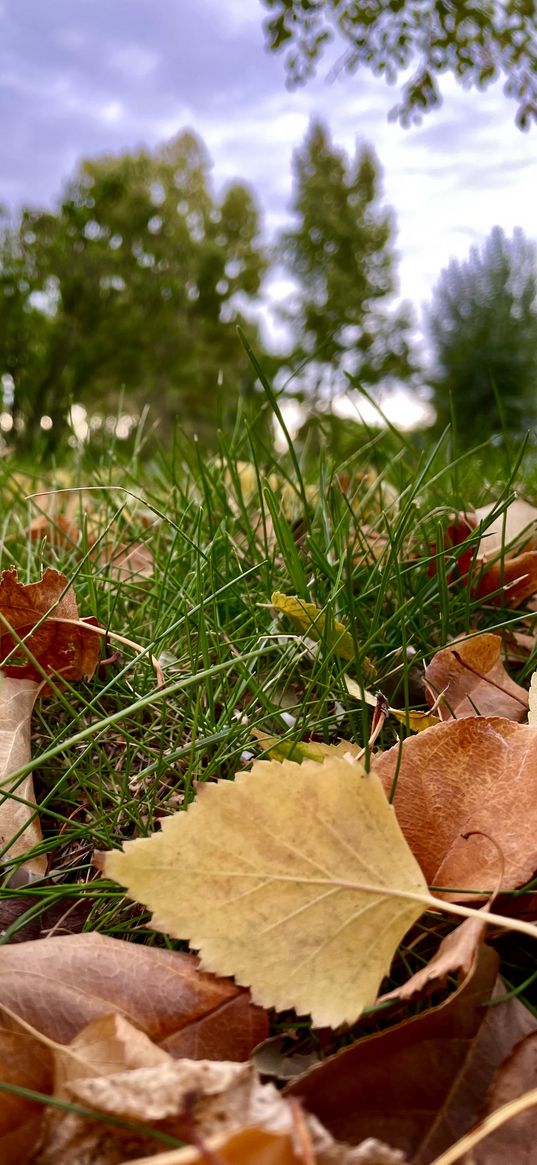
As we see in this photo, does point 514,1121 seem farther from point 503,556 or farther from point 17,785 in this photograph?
point 503,556

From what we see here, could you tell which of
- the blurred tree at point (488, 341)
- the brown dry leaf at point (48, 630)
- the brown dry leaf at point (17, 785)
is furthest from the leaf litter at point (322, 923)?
the blurred tree at point (488, 341)

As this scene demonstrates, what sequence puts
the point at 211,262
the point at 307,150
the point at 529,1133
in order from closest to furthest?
1. the point at 529,1133
2. the point at 211,262
3. the point at 307,150

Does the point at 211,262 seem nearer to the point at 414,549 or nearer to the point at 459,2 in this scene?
the point at 459,2

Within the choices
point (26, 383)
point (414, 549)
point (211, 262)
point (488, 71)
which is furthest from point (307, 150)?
point (414, 549)

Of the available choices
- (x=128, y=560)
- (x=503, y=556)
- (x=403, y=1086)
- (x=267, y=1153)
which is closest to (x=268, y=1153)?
(x=267, y=1153)

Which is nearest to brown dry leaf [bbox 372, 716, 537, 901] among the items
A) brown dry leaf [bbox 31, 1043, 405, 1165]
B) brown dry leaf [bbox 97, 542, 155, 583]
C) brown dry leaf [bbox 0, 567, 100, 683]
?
brown dry leaf [bbox 31, 1043, 405, 1165]

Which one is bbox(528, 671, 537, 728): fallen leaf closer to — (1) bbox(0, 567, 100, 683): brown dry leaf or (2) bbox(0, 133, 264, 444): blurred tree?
(1) bbox(0, 567, 100, 683): brown dry leaf
